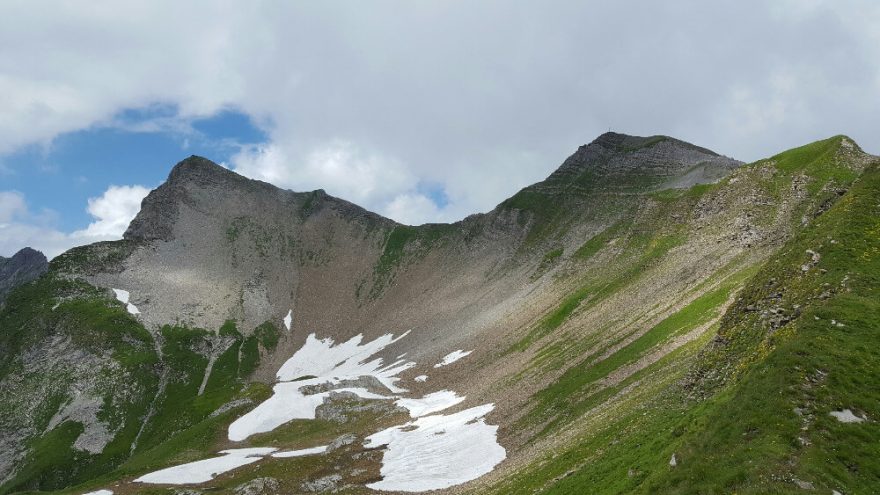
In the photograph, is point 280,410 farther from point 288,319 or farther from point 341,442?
point 288,319

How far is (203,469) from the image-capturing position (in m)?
68.0

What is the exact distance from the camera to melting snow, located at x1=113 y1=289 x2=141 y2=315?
149m

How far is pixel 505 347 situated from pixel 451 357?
51.9ft

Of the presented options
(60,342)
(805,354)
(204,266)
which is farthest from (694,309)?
(204,266)

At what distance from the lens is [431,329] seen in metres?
136

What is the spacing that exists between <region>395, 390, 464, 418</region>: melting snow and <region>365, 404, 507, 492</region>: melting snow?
25.9 feet

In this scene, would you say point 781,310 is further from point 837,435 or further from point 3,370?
point 3,370

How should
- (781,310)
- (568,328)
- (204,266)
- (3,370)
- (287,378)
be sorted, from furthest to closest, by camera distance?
(204,266), (287,378), (3,370), (568,328), (781,310)

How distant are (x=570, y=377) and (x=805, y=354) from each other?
4043cm

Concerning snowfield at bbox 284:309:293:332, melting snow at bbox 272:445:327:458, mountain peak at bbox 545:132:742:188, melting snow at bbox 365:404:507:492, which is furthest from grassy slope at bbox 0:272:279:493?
mountain peak at bbox 545:132:742:188

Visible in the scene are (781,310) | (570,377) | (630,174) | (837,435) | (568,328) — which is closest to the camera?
(837,435)

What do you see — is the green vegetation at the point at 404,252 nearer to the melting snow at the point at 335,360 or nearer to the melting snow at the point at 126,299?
the melting snow at the point at 335,360

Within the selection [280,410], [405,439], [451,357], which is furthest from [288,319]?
[405,439]

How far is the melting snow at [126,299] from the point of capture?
488 ft
